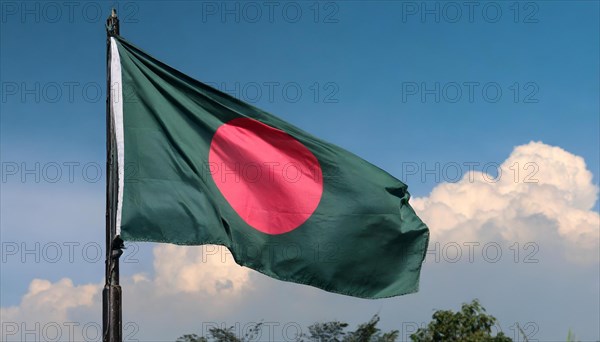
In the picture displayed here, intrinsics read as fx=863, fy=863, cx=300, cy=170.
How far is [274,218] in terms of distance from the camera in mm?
10914

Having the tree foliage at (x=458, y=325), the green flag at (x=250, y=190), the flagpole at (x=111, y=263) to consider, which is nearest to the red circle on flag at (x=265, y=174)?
the green flag at (x=250, y=190)

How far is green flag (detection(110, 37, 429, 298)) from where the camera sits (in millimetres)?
10141

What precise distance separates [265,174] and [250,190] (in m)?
0.35

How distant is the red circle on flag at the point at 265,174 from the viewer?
10.8 m

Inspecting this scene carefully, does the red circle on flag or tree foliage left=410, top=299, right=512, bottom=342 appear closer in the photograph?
the red circle on flag

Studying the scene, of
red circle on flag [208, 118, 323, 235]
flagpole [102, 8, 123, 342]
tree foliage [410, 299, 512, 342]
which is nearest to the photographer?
flagpole [102, 8, 123, 342]

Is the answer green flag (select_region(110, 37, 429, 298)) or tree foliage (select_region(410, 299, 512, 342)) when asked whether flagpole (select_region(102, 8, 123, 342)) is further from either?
→ tree foliage (select_region(410, 299, 512, 342))

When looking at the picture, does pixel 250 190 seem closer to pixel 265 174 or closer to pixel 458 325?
pixel 265 174

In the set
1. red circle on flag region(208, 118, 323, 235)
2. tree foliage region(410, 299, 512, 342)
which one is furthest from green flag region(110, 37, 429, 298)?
tree foliage region(410, 299, 512, 342)

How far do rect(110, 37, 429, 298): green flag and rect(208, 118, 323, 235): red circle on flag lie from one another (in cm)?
1

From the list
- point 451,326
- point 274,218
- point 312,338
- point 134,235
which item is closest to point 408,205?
point 274,218

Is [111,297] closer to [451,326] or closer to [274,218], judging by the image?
[274,218]

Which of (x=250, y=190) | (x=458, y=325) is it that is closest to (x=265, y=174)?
(x=250, y=190)

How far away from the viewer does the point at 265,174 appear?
1115 centimetres
